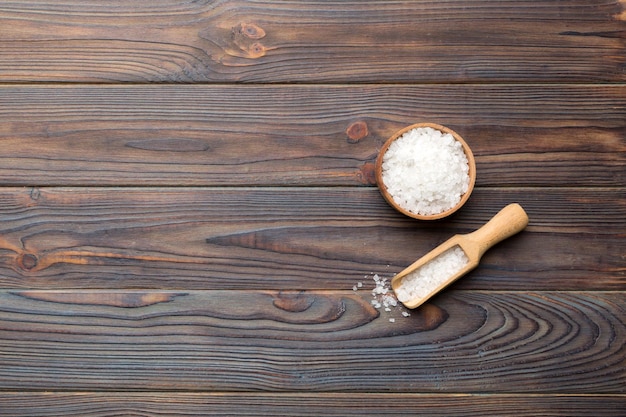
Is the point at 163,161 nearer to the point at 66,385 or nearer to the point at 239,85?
the point at 239,85

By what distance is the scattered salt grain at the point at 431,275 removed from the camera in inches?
43.5

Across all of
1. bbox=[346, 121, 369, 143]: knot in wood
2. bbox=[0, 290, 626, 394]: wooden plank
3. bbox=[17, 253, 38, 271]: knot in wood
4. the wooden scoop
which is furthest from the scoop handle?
bbox=[17, 253, 38, 271]: knot in wood

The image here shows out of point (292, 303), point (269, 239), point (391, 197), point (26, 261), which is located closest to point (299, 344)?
point (292, 303)

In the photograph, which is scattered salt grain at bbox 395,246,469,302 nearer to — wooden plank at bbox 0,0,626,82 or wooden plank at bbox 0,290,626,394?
wooden plank at bbox 0,290,626,394

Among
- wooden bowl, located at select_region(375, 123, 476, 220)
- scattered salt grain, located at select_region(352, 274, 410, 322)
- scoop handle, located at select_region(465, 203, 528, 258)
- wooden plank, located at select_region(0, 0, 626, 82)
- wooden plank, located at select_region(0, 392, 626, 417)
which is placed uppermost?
wooden plank, located at select_region(0, 0, 626, 82)

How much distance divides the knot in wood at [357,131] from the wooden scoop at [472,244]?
0.24 m

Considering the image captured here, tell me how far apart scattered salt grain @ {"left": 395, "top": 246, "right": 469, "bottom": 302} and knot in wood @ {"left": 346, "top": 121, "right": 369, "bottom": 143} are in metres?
0.25

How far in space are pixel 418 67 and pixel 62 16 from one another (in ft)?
2.11

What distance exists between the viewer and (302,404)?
1124mm

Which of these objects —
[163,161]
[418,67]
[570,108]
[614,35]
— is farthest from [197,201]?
[614,35]

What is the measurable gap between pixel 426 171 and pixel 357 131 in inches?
5.8

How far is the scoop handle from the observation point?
1099mm

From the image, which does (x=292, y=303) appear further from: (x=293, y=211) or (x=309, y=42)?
(x=309, y=42)

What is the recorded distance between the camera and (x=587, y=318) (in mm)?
1128
